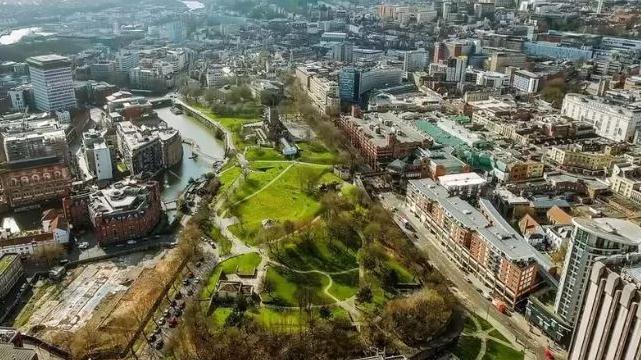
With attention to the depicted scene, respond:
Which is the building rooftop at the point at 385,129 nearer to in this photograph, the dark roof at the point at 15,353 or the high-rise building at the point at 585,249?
the high-rise building at the point at 585,249

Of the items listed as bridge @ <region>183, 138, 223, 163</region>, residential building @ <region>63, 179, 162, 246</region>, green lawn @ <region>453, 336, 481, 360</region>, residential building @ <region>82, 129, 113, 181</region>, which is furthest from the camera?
bridge @ <region>183, 138, 223, 163</region>

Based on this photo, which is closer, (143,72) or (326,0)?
(143,72)

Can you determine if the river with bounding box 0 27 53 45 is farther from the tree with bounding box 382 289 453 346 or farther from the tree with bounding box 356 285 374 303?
the tree with bounding box 382 289 453 346

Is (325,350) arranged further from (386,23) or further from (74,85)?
(386,23)

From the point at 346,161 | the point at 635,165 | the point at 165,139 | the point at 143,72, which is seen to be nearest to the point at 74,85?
the point at 143,72

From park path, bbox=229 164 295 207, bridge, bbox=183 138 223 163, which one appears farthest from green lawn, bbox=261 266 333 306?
bridge, bbox=183 138 223 163
